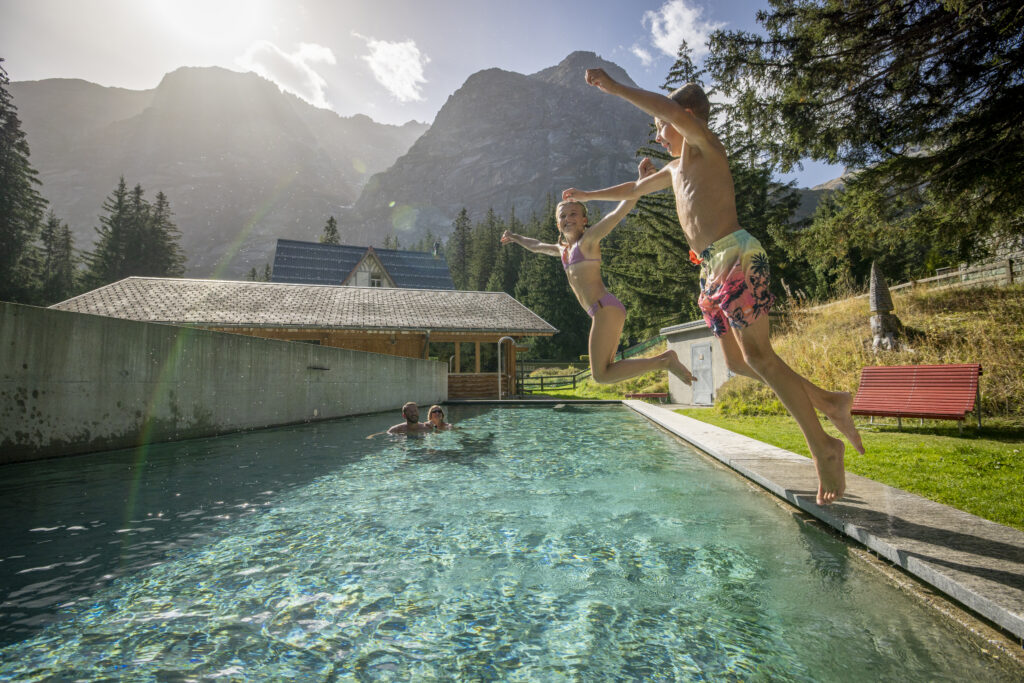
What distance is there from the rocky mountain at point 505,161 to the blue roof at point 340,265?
121751mm

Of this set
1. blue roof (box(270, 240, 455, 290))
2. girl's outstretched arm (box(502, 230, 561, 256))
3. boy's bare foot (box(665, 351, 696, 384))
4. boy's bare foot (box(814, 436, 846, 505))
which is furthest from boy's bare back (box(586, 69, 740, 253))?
blue roof (box(270, 240, 455, 290))

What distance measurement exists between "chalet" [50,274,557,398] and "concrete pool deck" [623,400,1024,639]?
1587 centimetres

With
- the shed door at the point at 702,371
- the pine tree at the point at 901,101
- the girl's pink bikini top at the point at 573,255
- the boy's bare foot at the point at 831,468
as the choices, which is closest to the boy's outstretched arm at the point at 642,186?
the girl's pink bikini top at the point at 573,255

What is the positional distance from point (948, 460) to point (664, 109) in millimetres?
5479

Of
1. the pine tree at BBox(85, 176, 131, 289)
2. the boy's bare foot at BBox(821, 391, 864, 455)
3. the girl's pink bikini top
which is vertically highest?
the pine tree at BBox(85, 176, 131, 289)

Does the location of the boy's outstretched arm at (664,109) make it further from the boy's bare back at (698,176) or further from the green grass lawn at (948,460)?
the green grass lawn at (948,460)

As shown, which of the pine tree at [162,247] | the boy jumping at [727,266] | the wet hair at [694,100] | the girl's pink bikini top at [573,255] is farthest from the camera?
the pine tree at [162,247]

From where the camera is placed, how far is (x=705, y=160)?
3.05 meters

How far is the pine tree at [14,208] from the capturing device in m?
34.7

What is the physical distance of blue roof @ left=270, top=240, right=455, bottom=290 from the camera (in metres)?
34.7

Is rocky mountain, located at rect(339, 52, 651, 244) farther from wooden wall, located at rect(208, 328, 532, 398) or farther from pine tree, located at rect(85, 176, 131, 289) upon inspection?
wooden wall, located at rect(208, 328, 532, 398)

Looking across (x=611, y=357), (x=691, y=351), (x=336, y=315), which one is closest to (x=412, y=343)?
(x=336, y=315)

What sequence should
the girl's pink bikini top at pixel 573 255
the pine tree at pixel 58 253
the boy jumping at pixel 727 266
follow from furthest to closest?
the pine tree at pixel 58 253 < the girl's pink bikini top at pixel 573 255 < the boy jumping at pixel 727 266

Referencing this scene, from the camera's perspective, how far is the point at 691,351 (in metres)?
17.8
